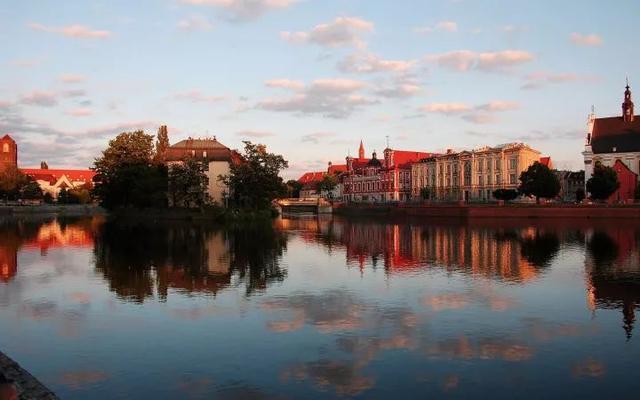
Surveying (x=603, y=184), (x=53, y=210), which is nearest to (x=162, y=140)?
(x=53, y=210)

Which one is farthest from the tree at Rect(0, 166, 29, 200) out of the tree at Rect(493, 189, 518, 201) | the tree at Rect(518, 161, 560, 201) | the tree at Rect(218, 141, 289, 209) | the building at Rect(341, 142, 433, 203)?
the tree at Rect(518, 161, 560, 201)

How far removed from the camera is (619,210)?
255ft

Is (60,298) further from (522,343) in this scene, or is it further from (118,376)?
(522,343)

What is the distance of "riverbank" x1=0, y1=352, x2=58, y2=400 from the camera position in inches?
378

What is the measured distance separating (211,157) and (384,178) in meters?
50.5

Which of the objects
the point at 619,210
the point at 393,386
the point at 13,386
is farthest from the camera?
the point at 619,210

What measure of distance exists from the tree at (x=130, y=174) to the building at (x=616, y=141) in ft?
239

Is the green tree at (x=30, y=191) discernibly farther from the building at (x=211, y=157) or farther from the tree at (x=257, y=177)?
the tree at (x=257, y=177)

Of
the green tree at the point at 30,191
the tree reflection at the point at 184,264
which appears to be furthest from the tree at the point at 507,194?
the green tree at the point at 30,191

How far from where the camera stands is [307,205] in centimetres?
13738

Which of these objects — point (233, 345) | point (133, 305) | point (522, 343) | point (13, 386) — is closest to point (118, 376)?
point (13, 386)

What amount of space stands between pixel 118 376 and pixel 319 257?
23.1 m

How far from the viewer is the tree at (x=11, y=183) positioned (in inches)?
4920

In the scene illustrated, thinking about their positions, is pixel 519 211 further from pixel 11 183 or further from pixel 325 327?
pixel 11 183
